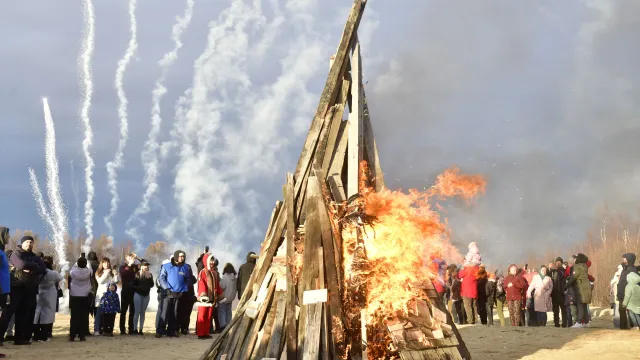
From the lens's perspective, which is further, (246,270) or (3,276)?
(246,270)

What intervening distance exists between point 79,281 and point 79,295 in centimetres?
33

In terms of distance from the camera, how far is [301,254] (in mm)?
9922

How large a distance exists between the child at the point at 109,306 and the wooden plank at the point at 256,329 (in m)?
8.47

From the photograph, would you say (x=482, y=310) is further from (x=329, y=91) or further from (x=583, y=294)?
(x=329, y=91)

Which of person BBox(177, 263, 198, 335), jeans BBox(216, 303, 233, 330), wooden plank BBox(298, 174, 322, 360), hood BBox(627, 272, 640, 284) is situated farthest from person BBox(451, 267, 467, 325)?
wooden plank BBox(298, 174, 322, 360)

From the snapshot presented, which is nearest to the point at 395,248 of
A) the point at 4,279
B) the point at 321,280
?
the point at 321,280

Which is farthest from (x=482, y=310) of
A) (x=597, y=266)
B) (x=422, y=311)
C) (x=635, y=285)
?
(x=597, y=266)

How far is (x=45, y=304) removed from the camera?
1527cm

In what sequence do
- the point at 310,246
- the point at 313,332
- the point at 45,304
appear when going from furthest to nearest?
the point at 45,304
the point at 310,246
the point at 313,332

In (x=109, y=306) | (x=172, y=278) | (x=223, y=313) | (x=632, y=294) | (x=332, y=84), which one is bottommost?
(x=223, y=313)

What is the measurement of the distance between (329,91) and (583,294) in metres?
11.9

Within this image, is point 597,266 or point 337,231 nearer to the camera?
point 337,231

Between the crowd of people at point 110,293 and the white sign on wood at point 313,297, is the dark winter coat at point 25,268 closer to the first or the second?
the crowd of people at point 110,293

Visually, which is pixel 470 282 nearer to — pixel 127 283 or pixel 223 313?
pixel 223 313
